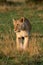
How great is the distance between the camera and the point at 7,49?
7.86 meters

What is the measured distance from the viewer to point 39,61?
7.23m

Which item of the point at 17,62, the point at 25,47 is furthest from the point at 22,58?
the point at 25,47

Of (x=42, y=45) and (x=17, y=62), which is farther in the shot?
(x=42, y=45)

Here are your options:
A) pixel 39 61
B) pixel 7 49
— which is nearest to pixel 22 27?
pixel 7 49

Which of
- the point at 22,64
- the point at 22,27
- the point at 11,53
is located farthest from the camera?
the point at 22,27

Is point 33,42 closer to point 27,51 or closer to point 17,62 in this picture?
point 27,51

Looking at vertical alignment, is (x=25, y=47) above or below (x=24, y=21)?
below

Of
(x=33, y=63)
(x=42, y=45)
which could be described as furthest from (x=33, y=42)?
(x=33, y=63)

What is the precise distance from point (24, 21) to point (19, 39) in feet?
1.46

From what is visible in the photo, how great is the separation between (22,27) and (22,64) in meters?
1.50

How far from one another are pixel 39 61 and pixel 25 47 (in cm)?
99

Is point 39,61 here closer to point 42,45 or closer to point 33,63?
point 33,63

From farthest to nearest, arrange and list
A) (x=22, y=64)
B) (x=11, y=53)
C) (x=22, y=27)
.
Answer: (x=22, y=27)
(x=11, y=53)
(x=22, y=64)

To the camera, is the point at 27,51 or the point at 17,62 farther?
the point at 27,51
